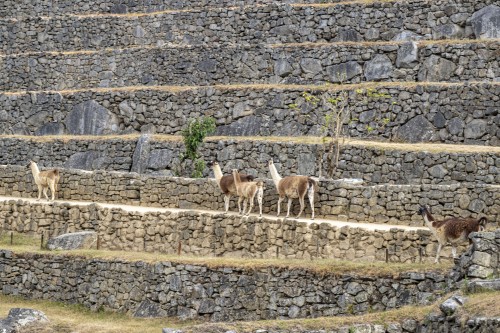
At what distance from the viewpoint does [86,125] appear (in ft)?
170

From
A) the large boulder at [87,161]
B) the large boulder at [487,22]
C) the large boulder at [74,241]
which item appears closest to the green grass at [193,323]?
the large boulder at [74,241]

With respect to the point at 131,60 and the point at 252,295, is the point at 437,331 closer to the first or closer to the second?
the point at 252,295

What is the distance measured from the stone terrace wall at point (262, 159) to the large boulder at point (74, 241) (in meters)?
7.43

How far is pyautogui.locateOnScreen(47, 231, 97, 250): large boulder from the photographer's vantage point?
3903 centimetres

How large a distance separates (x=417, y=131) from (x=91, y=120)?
1285 centimetres

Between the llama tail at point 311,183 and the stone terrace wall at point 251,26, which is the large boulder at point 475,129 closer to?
the stone terrace wall at point 251,26

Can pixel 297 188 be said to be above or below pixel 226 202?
above

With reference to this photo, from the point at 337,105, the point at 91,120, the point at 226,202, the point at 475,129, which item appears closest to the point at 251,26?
the point at 91,120

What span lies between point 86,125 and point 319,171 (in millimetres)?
11596

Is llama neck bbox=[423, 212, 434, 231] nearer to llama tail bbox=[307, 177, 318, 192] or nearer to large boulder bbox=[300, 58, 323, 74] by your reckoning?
llama tail bbox=[307, 177, 318, 192]

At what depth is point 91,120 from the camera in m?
51.8

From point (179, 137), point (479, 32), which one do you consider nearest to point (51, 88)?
point (179, 137)

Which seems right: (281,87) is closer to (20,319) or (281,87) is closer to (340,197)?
(340,197)

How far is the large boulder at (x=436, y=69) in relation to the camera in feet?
156
